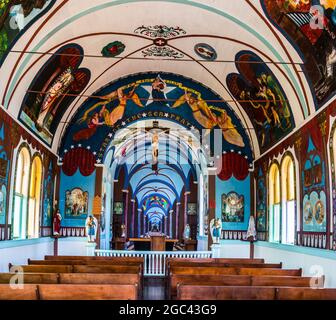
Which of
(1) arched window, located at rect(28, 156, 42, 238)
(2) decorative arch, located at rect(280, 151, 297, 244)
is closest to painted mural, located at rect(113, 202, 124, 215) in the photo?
(1) arched window, located at rect(28, 156, 42, 238)

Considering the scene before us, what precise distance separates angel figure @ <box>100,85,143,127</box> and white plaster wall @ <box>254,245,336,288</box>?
27.2 feet

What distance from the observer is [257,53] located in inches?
→ 597

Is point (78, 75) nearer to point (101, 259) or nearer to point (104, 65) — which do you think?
point (104, 65)

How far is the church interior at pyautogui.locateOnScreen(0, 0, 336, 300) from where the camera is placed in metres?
11.1

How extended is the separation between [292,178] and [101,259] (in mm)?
6675

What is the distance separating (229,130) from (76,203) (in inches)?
281

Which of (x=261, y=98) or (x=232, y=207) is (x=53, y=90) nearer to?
(x=261, y=98)

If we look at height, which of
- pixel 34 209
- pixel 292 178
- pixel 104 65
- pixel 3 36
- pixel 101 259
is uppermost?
pixel 104 65

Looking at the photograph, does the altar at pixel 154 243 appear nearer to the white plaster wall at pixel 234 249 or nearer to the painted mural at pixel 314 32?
the white plaster wall at pixel 234 249

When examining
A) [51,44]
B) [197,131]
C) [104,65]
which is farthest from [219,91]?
[51,44]

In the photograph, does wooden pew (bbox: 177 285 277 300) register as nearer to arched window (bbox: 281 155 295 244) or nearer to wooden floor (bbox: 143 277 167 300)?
wooden floor (bbox: 143 277 167 300)

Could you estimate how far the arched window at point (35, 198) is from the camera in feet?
57.1

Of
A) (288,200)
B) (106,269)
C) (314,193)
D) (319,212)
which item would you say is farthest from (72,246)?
(319,212)

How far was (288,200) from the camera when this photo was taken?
16406 millimetres
